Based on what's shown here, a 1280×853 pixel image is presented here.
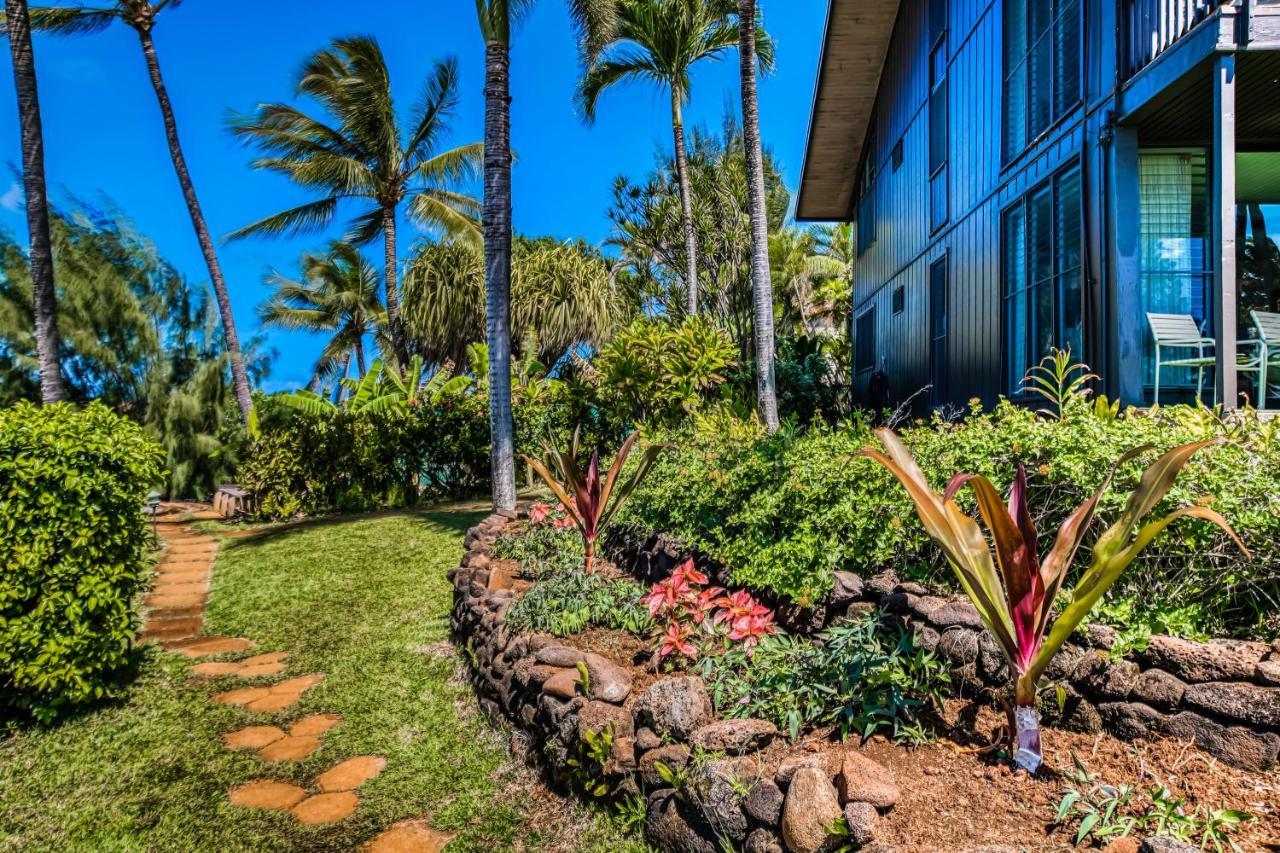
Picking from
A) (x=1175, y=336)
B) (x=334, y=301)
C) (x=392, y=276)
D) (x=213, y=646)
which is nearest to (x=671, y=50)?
(x=392, y=276)

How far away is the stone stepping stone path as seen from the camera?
374 centimetres

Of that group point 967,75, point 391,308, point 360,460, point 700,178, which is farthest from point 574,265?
point 967,75

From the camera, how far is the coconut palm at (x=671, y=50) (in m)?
15.5

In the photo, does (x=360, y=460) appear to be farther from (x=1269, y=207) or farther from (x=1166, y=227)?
(x=1269, y=207)

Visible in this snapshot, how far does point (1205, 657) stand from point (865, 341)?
46.0 feet

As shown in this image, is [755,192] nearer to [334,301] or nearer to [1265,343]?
[1265,343]

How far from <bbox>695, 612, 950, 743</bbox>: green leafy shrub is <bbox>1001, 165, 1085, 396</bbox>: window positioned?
4.62m

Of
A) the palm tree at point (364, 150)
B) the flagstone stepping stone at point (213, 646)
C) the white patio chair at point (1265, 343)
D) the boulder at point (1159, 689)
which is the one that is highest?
the palm tree at point (364, 150)

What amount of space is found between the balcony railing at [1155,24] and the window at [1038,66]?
68 cm

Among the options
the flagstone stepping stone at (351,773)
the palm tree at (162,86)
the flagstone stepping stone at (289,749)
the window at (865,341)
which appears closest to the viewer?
the flagstone stepping stone at (351,773)

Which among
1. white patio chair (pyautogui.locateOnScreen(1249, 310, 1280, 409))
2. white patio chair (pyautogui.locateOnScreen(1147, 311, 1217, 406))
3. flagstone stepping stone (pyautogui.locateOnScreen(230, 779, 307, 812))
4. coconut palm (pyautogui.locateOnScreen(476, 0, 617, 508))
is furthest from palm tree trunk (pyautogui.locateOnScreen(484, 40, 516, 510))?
white patio chair (pyautogui.locateOnScreen(1249, 310, 1280, 409))

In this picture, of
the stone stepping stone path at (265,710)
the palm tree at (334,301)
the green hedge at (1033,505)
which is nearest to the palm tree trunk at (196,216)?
the stone stepping stone path at (265,710)

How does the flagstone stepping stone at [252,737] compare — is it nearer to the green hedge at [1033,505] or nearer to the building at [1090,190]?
the green hedge at [1033,505]

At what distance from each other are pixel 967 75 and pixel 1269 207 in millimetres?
3698
